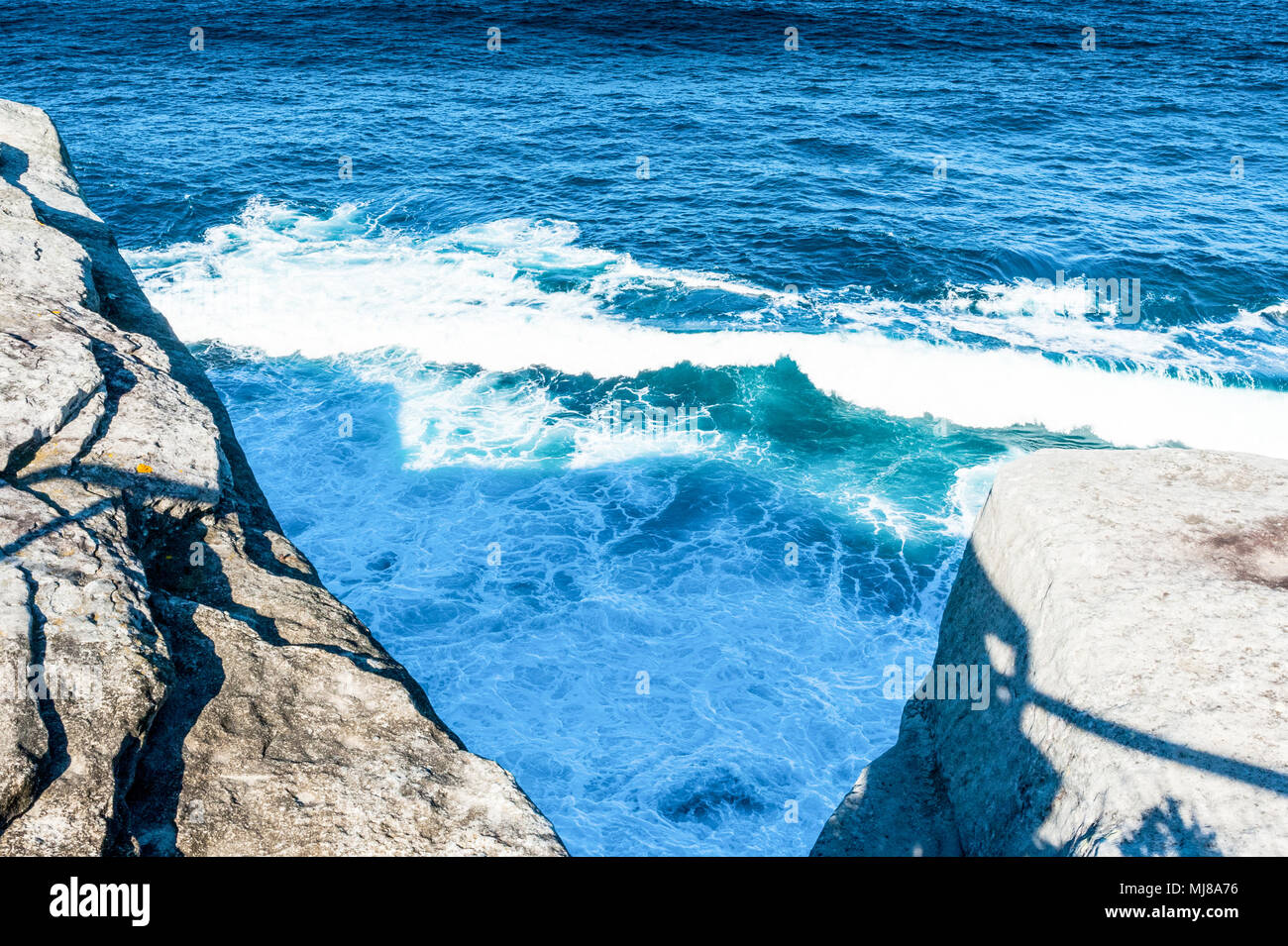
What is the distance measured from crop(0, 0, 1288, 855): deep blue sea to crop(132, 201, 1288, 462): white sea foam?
0.12 metres

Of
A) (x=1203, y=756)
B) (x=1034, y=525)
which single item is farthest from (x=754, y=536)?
(x=1203, y=756)

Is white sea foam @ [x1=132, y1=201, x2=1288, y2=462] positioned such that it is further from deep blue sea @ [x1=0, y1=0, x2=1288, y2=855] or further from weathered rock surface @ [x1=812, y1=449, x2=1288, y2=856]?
weathered rock surface @ [x1=812, y1=449, x2=1288, y2=856]

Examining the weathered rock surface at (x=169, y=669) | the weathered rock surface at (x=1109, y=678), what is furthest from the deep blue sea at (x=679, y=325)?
the weathered rock surface at (x=169, y=669)

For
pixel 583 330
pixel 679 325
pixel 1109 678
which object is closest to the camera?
pixel 1109 678

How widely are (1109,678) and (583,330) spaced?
19.2 m

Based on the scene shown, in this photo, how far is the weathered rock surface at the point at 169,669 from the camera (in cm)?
533

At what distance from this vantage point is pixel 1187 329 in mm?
24656

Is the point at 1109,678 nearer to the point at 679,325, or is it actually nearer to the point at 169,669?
the point at 169,669

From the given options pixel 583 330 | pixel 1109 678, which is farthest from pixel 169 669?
pixel 583 330

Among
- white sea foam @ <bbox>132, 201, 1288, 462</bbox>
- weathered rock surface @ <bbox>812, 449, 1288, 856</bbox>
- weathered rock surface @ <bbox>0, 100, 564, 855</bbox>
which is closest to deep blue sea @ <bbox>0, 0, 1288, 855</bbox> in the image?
white sea foam @ <bbox>132, 201, 1288, 462</bbox>

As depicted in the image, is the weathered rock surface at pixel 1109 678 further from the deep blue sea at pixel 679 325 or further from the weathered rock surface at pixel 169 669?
the deep blue sea at pixel 679 325

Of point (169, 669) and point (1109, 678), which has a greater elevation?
point (169, 669)

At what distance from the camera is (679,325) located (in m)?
25.0
